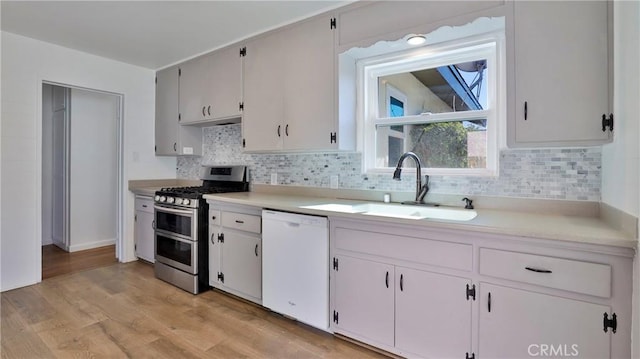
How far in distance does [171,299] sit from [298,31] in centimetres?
247

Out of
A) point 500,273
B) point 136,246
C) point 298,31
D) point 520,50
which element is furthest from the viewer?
point 136,246

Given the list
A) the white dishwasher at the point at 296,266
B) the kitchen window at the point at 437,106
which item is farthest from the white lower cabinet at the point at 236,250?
the kitchen window at the point at 437,106

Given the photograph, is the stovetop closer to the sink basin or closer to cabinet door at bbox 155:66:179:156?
cabinet door at bbox 155:66:179:156

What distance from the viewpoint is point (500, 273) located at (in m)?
1.50

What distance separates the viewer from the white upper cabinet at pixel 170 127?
147 inches

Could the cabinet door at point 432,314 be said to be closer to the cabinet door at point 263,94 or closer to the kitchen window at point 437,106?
the kitchen window at point 437,106

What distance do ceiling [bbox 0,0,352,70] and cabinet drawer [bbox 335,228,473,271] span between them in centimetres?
168

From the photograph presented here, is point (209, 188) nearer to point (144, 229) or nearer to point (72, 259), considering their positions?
point (144, 229)

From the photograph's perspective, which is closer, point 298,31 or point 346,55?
point 346,55

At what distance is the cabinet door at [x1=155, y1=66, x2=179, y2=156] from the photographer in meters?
3.74

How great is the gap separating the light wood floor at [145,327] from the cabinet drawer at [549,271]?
90cm

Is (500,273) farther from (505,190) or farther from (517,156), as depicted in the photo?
(517,156)

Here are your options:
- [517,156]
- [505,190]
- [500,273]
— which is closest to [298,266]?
[500,273]

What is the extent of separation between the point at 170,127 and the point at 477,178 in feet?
10.9
